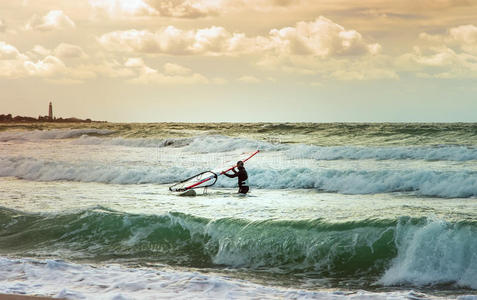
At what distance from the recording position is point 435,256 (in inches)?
316

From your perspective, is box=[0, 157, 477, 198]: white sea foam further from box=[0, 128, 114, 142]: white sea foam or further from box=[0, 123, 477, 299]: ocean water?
box=[0, 128, 114, 142]: white sea foam

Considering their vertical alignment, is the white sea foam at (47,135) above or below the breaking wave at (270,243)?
above

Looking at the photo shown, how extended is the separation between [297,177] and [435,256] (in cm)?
1077

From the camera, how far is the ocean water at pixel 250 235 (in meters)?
6.69

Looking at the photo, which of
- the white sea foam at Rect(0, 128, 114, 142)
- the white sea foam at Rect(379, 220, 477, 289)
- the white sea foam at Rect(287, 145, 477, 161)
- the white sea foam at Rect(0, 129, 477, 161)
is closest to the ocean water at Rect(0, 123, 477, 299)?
the white sea foam at Rect(379, 220, 477, 289)

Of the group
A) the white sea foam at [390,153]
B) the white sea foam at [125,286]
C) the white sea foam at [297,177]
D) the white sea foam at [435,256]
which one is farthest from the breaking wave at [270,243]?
the white sea foam at [390,153]

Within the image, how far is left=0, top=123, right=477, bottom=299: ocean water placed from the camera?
6691mm

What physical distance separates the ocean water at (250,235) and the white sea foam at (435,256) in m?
0.02

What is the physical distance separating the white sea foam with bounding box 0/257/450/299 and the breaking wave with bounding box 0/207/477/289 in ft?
5.44

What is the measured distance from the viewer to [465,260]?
26.0ft

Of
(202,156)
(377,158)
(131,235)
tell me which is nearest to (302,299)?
(131,235)

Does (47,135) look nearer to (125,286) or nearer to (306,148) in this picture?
(306,148)

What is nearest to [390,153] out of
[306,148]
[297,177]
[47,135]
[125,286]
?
[306,148]

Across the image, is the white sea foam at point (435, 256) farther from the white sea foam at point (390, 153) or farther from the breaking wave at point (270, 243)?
the white sea foam at point (390, 153)
